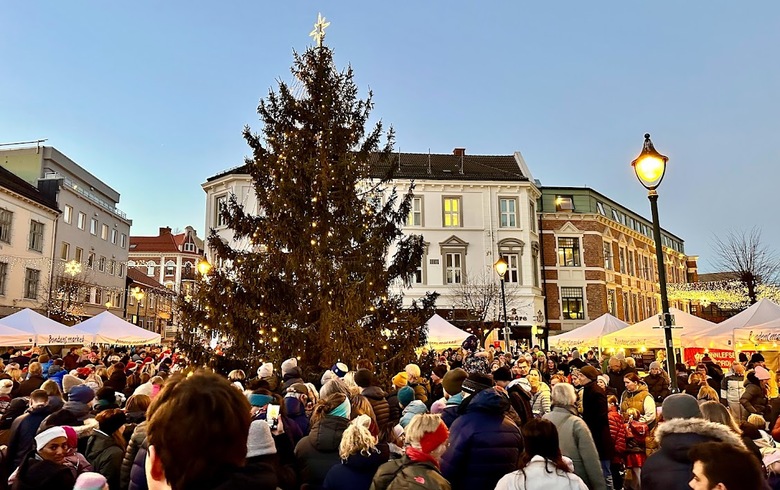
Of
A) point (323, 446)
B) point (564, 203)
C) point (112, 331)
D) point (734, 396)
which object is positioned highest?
point (564, 203)

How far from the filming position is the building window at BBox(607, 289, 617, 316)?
1657 inches

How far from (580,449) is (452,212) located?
A: 32814 millimetres

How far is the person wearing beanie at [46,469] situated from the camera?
12.8ft

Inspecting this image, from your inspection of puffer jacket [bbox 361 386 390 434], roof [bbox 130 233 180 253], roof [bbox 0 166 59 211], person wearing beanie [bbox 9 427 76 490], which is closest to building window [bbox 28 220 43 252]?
roof [bbox 0 166 59 211]

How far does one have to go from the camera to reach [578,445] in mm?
5512

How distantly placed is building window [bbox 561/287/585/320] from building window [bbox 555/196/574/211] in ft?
20.6

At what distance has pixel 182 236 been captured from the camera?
317 ft

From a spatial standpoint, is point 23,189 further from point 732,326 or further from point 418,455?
point 418,455

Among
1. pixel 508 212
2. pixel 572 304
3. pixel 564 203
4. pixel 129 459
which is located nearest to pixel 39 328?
pixel 129 459

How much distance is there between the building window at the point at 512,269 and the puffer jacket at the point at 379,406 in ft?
101

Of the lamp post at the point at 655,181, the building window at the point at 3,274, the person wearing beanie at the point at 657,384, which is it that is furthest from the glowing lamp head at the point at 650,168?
the building window at the point at 3,274

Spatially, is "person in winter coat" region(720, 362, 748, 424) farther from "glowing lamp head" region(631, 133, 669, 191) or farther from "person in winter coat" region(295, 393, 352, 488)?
"person in winter coat" region(295, 393, 352, 488)

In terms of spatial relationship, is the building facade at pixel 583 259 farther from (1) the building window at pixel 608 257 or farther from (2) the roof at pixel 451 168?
(2) the roof at pixel 451 168

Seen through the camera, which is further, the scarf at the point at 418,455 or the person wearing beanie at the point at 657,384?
the person wearing beanie at the point at 657,384
